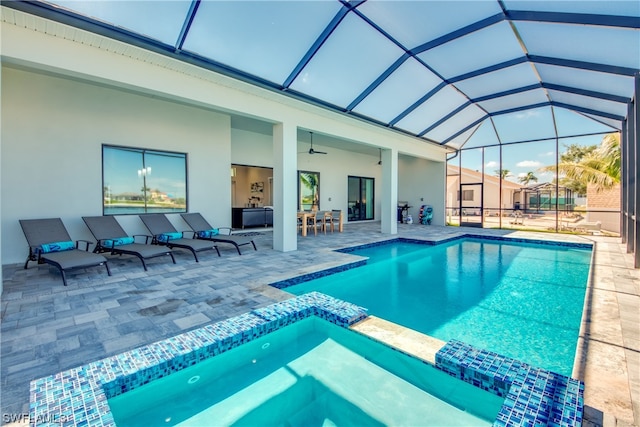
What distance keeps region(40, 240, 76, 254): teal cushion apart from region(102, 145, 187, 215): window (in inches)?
59.0

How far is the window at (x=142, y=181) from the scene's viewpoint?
685 cm

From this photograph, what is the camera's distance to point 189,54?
15.7 feet

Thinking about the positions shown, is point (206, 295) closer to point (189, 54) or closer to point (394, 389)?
point (394, 389)

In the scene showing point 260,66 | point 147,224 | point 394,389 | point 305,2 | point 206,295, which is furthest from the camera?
point 147,224

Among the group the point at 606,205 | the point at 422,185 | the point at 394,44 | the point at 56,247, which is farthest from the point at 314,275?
the point at 606,205

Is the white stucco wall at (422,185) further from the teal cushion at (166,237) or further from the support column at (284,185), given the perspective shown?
the teal cushion at (166,237)

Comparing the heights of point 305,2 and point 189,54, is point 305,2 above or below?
above

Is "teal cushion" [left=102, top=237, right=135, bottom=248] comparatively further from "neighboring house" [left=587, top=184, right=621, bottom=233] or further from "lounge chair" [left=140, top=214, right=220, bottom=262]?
"neighboring house" [left=587, top=184, right=621, bottom=233]

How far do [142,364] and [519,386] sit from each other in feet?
8.93

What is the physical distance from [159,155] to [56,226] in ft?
9.03

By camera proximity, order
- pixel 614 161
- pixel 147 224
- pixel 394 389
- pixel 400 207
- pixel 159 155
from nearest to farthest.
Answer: pixel 394 389 < pixel 147 224 < pixel 159 155 < pixel 614 161 < pixel 400 207

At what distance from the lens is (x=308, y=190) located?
Result: 512 inches

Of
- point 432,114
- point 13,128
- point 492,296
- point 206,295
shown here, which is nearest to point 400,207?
point 432,114

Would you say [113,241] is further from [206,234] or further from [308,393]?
[308,393]
